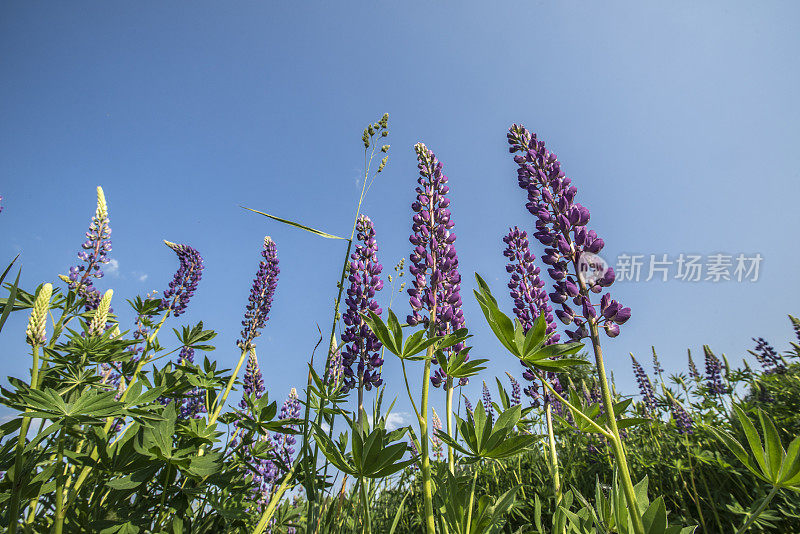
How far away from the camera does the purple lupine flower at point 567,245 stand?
1644 millimetres

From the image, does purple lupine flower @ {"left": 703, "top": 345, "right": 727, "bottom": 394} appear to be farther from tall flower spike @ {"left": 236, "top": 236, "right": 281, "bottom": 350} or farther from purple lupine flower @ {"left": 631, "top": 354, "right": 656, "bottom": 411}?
tall flower spike @ {"left": 236, "top": 236, "right": 281, "bottom": 350}

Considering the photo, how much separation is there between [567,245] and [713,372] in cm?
674

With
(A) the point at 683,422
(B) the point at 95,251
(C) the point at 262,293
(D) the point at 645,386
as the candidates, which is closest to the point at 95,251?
(B) the point at 95,251

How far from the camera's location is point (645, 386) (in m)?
7.54

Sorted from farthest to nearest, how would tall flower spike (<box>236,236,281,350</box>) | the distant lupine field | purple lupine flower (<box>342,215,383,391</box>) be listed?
tall flower spike (<box>236,236,281,350</box>), purple lupine flower (<box>342,215,383,391</box>), the distant lupine field

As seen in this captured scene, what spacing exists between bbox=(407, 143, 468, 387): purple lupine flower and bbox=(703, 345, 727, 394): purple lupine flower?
5957 mm

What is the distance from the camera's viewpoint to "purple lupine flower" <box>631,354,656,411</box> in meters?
6.54

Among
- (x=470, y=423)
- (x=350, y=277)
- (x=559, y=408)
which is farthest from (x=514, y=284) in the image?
(x=559, y=408)

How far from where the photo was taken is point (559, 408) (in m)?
5.82

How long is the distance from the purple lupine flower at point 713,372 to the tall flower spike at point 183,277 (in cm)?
793

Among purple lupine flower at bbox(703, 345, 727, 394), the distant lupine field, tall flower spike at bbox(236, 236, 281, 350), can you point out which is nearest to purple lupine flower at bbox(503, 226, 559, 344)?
the distant lupine field

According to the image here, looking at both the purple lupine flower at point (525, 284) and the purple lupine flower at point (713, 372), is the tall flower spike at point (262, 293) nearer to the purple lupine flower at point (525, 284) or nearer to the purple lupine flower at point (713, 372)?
the purple lupine flower at point (525, 284)

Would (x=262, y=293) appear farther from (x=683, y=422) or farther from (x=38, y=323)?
(x=683, y=422)

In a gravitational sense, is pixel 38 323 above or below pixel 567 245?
below
